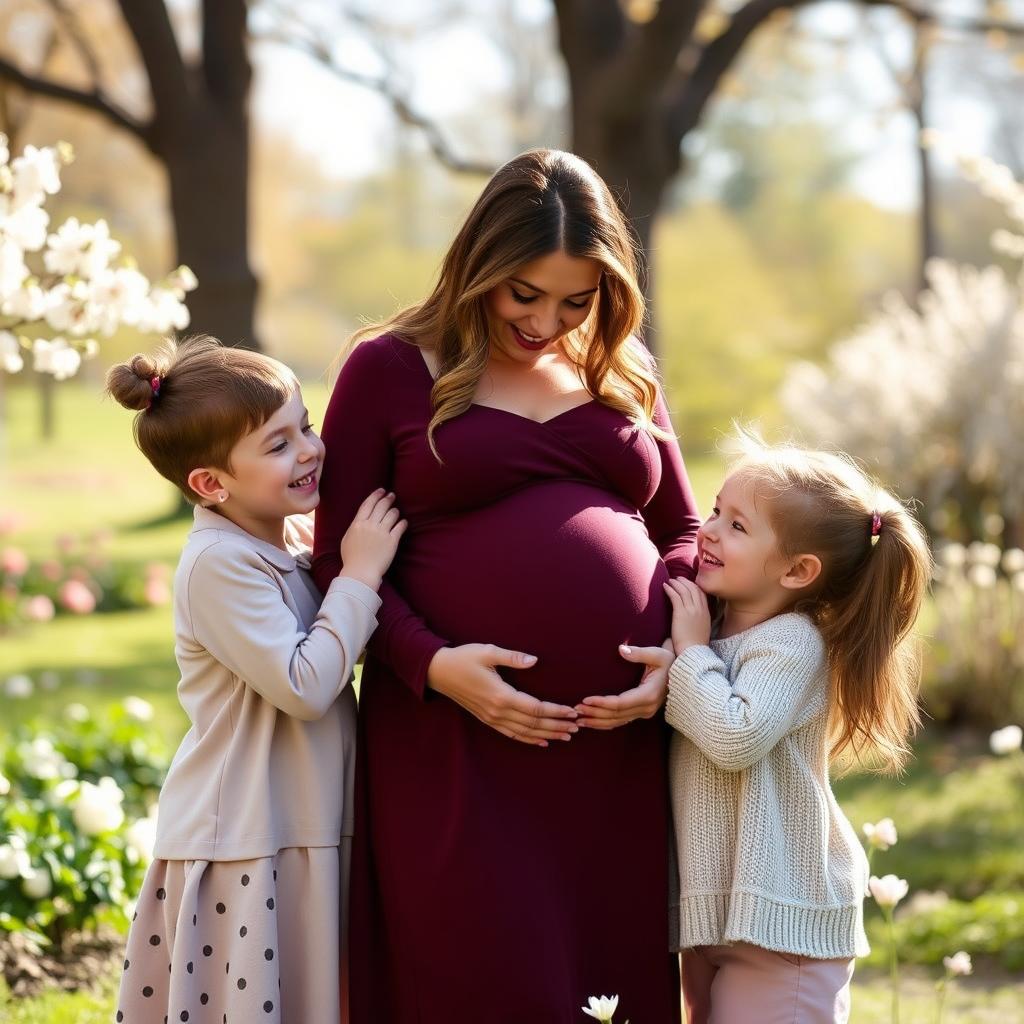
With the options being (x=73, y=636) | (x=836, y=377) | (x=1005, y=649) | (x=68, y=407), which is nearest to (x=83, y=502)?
(x=73, y=636)

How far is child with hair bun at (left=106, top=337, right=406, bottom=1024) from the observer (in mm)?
2418

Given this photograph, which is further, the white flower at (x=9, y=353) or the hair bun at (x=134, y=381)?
the white flower at (x=9, y=353)

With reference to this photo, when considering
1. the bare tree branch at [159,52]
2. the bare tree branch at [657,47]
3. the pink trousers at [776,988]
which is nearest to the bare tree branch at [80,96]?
the bare tree branch at [159,52]

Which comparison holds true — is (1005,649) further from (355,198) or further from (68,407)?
(355,198)

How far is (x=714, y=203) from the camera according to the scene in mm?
36281

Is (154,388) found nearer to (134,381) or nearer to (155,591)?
(134,381)

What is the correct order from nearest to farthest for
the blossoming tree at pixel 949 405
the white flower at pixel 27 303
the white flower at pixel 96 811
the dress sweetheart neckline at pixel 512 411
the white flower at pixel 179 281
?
the dress sweetheart neckline at pixel 512 411 < the white flower at pixel 27 303 < the white flower at pixel 179 281 < the white flower at pixel 96 811 < the blossoming tree at pixel 949 405

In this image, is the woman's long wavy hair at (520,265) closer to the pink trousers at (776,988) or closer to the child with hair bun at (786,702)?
the child with hair bun at (786,702)

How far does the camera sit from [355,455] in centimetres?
260

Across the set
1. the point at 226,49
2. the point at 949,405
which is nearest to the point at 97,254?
the point at 949,405

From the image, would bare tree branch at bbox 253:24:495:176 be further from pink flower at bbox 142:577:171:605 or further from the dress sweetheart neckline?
the dress sweetheart neckline

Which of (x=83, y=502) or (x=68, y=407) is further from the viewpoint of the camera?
(x=68, y=407)

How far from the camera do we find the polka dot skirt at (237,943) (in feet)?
7.93

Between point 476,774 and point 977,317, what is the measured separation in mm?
7221
